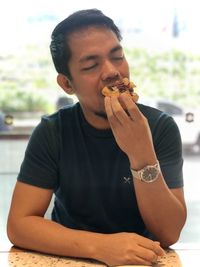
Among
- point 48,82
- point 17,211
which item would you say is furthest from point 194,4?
point 17,211

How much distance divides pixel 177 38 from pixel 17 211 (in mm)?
2512

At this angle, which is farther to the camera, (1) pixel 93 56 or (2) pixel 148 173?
(1) pixel 93 56

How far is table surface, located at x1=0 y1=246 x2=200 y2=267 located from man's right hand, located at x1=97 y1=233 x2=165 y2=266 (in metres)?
0.03

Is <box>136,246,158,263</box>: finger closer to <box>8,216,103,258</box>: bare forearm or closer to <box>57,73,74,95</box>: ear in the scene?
<box>8,216,103,258</box>: bare forearm

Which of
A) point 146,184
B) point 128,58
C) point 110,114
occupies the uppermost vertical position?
point 128,58

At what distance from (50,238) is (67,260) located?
0.23ft

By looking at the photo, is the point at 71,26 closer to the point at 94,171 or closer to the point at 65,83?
the point at 65,83

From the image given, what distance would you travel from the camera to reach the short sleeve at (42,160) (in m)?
1.27

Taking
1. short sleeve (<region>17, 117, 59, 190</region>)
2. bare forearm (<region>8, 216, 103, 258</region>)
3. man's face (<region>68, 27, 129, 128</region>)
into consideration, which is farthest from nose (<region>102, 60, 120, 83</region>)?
bare forearm (<region>8, 216, 103, 258</region>)

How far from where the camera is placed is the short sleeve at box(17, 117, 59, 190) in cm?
127

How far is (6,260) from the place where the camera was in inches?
43.4

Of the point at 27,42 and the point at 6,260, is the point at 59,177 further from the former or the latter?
the point at 27,42

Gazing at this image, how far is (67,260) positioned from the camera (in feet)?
3.66

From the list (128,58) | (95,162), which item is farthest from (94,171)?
(128,58)
